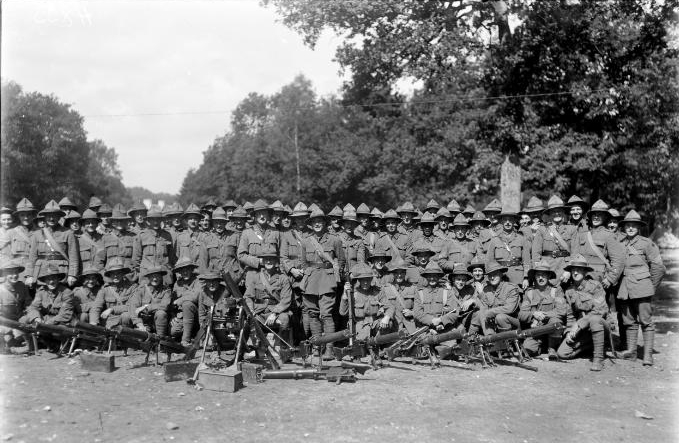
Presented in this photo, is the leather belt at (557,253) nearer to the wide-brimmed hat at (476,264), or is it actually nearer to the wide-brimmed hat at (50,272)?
the wide-brimmed hat at (476,264)

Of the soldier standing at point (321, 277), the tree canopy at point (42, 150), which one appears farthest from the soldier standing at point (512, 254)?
the tree canopy at point (42, 150)

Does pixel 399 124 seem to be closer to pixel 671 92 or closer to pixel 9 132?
pixel 671 92

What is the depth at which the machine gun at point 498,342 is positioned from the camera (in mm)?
8172

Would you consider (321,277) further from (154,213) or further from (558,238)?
(558,238)

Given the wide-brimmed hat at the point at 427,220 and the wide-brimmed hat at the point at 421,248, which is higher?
the wide-brimmed hat at the point at 427,220

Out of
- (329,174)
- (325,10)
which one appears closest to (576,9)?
(325,10)

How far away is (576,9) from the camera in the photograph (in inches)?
577

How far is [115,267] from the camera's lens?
367 inches

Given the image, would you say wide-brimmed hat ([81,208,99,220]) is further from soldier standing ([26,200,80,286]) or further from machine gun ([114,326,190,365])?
machine gun ([114,326,190,365])

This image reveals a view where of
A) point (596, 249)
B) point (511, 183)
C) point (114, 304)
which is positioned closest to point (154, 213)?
point (114, 304)

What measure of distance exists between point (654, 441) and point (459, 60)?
451 inches

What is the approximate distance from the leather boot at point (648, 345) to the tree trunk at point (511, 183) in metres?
6.83

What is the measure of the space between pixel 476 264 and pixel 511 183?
6764 millimetres

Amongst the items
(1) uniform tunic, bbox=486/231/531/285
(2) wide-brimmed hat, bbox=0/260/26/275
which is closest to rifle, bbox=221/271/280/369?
(2) wide-brimmed hat, bbox=0/260/26/275
